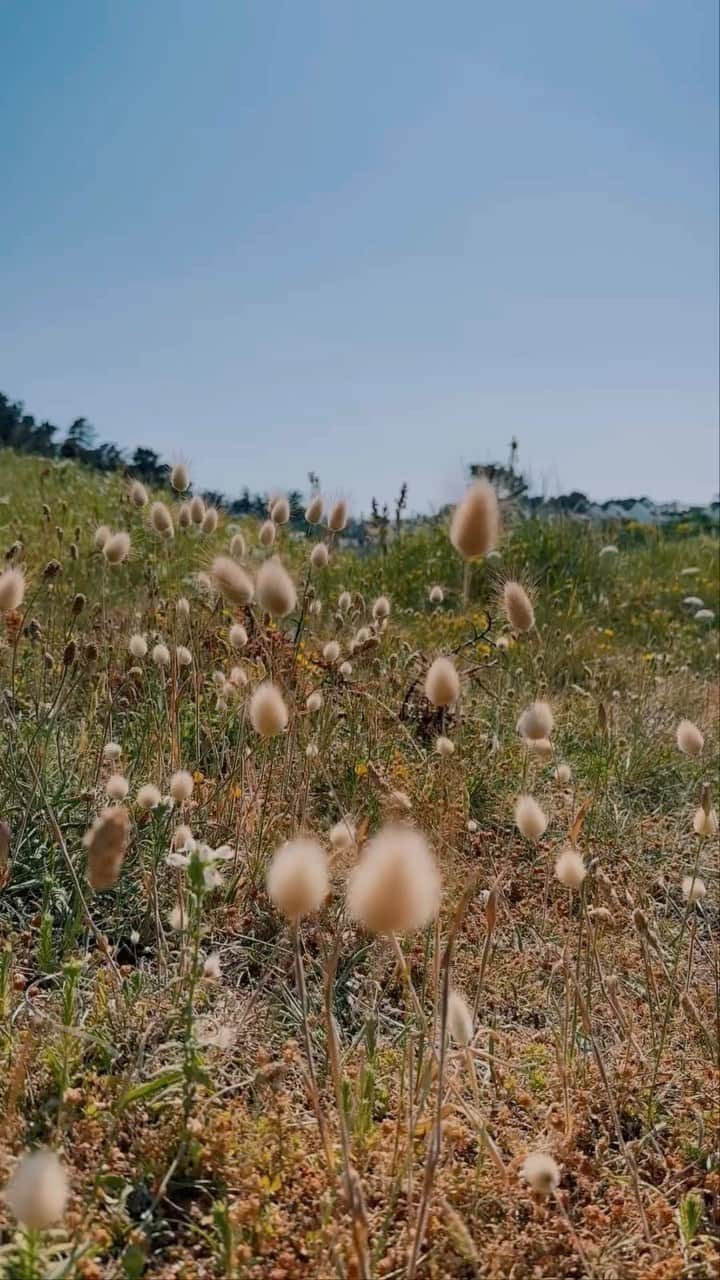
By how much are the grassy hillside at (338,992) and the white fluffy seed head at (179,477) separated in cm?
37

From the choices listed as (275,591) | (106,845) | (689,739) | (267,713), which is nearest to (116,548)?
(275,591)

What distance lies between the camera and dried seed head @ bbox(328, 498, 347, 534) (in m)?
2.23

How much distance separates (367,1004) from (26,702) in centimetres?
180

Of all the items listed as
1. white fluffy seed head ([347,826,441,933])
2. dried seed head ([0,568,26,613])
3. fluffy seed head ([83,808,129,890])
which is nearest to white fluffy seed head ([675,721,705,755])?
white fluffy seed head ([347,826,441,933])

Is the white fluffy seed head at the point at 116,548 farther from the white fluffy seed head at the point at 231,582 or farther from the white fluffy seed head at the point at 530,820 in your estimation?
the white fluffy seed head at the point at 530,820

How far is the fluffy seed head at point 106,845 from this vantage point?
1038mm

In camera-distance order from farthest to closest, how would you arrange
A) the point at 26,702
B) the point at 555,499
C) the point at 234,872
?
the point at 555,499 < the point at 26,702 < the point at 234,872

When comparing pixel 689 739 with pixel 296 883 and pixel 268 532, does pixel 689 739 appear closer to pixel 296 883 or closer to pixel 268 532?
pixel 296 883

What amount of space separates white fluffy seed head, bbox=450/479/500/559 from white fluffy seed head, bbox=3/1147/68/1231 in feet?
2.85

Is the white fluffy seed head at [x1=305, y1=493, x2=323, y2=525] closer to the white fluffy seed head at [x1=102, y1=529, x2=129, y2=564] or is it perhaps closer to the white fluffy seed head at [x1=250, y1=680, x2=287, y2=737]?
the white fluffy seed head at [x1=102, y1=529, x2=129, y2=564]

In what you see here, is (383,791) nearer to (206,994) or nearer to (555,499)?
(206,994)

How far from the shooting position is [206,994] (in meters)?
1.78

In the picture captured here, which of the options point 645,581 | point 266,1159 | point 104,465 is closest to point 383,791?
point 266,1159

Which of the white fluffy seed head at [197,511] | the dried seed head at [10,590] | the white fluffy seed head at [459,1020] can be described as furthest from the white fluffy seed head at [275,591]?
the white fluffy seed head at [197,511]
